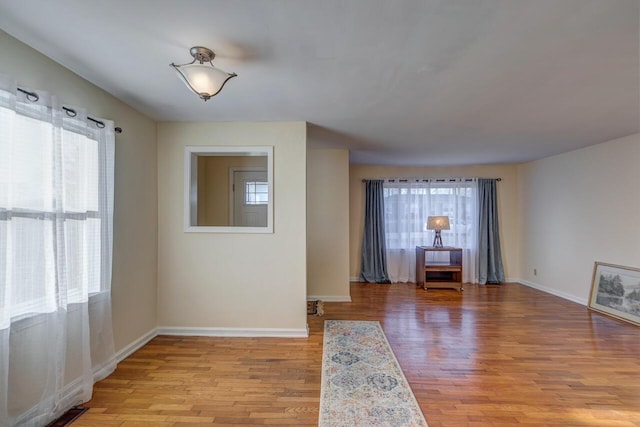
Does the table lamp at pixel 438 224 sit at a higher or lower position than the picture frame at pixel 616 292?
higher

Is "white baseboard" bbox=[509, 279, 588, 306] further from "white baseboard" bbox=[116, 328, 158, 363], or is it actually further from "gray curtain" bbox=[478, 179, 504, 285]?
"white baseboard" bbox=[116, 328, 158, 363]

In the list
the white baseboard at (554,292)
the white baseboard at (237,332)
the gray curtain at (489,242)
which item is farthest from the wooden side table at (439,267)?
the white baseboard at (237,332)

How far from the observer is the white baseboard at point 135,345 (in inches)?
107

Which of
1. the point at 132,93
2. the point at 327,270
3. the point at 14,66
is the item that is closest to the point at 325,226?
the point at 327,270

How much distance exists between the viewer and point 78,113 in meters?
2.11

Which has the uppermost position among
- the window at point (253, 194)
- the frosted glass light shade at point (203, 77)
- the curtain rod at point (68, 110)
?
the frosted glass light shade at point (203, 77)

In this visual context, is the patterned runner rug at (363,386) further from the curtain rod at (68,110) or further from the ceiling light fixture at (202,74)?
the curtain rod at (68,110)

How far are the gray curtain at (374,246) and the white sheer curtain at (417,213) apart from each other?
0.66 feet

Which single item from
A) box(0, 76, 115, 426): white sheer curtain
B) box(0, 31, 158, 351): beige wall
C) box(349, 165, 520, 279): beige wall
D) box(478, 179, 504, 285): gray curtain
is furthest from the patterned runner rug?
box(478, 179, 504, 285): gray curtain

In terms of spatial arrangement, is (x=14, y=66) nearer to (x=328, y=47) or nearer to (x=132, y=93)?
(x=132, y=93)

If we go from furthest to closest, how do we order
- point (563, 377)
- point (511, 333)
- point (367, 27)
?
point (511, 333), point (563, 377), point (367, 27)

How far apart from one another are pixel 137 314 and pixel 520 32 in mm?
3846

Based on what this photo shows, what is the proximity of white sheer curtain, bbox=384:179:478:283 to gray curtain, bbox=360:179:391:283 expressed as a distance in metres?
0.20

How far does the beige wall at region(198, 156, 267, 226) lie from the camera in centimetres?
481
